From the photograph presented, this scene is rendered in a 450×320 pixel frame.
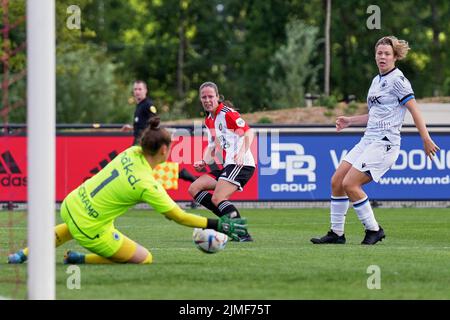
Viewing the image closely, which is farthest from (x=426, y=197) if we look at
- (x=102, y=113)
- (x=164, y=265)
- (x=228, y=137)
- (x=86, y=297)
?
(x=102, y=113)

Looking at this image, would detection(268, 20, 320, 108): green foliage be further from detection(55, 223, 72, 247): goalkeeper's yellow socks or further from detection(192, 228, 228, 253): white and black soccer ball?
detection(192, 228, 228, 253): white and black soccer ball

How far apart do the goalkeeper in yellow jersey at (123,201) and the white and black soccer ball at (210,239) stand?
4.3 inches

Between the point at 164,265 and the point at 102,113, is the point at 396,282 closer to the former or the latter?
the point at 164,265

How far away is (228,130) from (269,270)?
13.3 feet

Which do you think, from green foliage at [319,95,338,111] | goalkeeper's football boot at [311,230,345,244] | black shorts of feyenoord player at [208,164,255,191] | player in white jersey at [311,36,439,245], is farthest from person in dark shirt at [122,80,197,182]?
green foliage at [319,95,338,111]

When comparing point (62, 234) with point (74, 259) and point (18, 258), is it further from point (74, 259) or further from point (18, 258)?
point (18, 258)

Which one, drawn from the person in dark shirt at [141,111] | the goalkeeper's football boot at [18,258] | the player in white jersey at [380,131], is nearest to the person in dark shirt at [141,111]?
the person in dark shirt at [141,111]

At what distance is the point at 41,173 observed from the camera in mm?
8188

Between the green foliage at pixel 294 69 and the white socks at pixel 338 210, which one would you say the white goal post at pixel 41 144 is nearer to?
the white socks at pixel 338 210

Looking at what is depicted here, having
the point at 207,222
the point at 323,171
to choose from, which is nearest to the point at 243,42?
the point at 323,171

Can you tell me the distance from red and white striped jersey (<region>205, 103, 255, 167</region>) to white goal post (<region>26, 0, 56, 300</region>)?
254 inches

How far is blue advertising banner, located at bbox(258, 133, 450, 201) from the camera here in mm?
22469

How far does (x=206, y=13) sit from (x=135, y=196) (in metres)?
60.2

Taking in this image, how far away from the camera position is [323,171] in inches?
889
